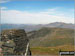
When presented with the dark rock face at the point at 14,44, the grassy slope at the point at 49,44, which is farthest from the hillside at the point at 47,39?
the dark rock face at the point at 14,44

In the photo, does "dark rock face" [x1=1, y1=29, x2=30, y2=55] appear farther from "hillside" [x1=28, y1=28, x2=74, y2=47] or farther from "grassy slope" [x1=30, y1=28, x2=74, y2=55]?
"hillside" [x1=28, y1=28, x2=74, y2=47]

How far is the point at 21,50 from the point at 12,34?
0.88 metres

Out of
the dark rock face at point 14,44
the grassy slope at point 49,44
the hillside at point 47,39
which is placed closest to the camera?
the dark rock face at point 14,44

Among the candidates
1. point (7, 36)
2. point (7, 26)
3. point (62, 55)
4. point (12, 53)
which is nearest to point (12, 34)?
point (7, 36)

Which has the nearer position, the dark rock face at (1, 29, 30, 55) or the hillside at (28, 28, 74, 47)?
the dark rock face at (1, 29, 30, 55)

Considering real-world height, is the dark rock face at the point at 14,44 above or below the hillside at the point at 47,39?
above

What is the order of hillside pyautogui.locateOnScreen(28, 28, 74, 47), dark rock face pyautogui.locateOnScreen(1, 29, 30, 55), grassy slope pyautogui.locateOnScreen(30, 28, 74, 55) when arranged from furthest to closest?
hillside pyautogui.locateOnScreen(28, 28, 74, 47)
grassy slope pyautogui.locateOnScreen(30, 28, 74, 55)
dark rock face pyautogui.locateOnScreen(1, 29, 30, 55)

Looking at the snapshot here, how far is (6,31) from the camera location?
305 inches

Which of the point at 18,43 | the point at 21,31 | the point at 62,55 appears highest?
the point at 21,31

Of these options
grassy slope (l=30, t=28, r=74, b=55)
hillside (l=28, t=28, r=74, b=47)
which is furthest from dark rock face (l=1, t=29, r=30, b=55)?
hillside (l=28, t=28, r=74, b=47)

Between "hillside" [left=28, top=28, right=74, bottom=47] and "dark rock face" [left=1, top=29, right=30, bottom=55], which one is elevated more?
"dark rock face" [left=1, top=29, right=30, bottom=55]

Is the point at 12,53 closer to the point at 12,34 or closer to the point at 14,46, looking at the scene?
the point at 14,46

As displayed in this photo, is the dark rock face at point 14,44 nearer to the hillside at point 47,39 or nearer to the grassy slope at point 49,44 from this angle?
the grassy slope at point 49,44

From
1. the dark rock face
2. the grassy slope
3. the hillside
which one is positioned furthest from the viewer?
the hillside
